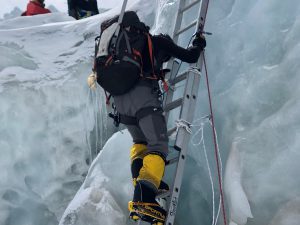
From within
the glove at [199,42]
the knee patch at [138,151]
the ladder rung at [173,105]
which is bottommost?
the knee patch at [138,151]

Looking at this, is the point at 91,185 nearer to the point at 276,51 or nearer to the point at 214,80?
the point at 214,80

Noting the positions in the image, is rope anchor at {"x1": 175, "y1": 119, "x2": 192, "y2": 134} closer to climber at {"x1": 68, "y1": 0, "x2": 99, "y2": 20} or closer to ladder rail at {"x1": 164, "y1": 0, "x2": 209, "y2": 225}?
ladder rail at {"x1": 164, "y1": 0, "x2": 209, "y2": 225}

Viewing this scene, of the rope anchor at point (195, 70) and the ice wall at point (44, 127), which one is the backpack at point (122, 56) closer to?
the rope anchor at point (195, 70)

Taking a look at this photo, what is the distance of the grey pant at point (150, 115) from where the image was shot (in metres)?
3.35

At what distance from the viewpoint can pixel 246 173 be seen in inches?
158

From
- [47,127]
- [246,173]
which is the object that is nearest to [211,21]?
[246,173]

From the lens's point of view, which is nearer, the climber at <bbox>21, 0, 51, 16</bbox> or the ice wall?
the ice wall

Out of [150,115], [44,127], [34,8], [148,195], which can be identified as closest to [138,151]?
[150,115]

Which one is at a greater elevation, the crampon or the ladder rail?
the ladder rail

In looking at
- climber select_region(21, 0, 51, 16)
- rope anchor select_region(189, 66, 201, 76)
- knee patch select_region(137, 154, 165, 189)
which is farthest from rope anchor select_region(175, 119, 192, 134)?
climber select_region(21, 0, 51, 16)

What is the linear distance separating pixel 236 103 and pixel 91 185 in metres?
1.76

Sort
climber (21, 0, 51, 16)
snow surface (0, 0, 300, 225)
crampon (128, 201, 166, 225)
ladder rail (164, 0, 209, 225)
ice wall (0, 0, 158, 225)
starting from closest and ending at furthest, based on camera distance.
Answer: crampon (128, 201, 166, 225) → ladder rail (164, 0, 209, 225) → snow surface (0, 0, 300, 225) → ice wall (0, 0, 158, 225) → climber (21, 0, 51, 16)

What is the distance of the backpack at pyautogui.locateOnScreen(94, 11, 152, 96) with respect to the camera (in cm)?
338

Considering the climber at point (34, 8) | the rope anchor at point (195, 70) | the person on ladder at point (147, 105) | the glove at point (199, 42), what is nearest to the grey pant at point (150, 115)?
the person on ladder at point (147, 105)
